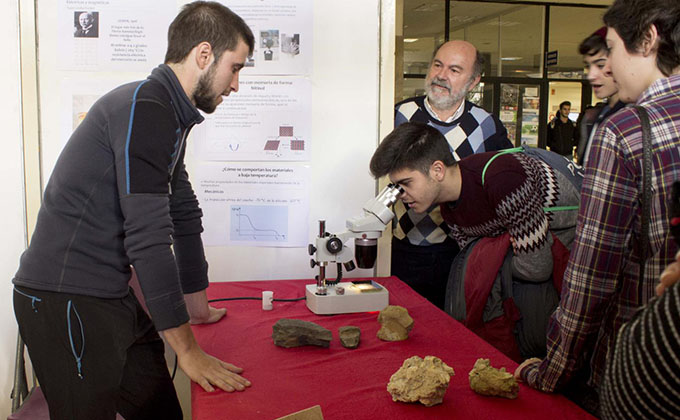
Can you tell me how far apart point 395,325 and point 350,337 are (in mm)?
160

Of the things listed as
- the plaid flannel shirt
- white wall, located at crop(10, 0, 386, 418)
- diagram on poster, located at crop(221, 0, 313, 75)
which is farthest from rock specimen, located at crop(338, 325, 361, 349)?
diagram on poster, located at crop(221, 0, 313, 75)

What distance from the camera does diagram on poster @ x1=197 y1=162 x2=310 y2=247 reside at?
2.55 metres

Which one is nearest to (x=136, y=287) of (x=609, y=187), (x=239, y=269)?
(x=239, y=269)

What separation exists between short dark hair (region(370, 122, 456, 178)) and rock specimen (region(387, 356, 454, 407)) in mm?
1008

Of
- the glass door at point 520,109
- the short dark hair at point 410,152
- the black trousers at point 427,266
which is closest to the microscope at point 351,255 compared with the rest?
the short dark hair at point 410,152

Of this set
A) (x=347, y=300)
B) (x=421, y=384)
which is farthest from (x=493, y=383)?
(x=347, y=300)

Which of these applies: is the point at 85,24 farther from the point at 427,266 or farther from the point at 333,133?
the point at 427,266

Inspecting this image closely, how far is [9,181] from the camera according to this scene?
2.42m

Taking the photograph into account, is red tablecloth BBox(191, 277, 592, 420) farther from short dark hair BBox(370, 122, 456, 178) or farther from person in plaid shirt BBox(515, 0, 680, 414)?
short dark hair BBox(370, 122, 456, 178)

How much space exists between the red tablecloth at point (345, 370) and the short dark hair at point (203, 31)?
33.6 inches

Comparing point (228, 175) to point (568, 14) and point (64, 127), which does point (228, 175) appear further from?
point (568, 14)

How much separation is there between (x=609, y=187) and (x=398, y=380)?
614 millimetres

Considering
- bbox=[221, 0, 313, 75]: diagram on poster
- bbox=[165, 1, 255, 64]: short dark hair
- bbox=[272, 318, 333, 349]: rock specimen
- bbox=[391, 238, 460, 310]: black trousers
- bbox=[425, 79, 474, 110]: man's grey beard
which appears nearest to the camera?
bbox=[165, 1, 255, 64]: short dark hair

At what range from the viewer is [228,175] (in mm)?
2553
